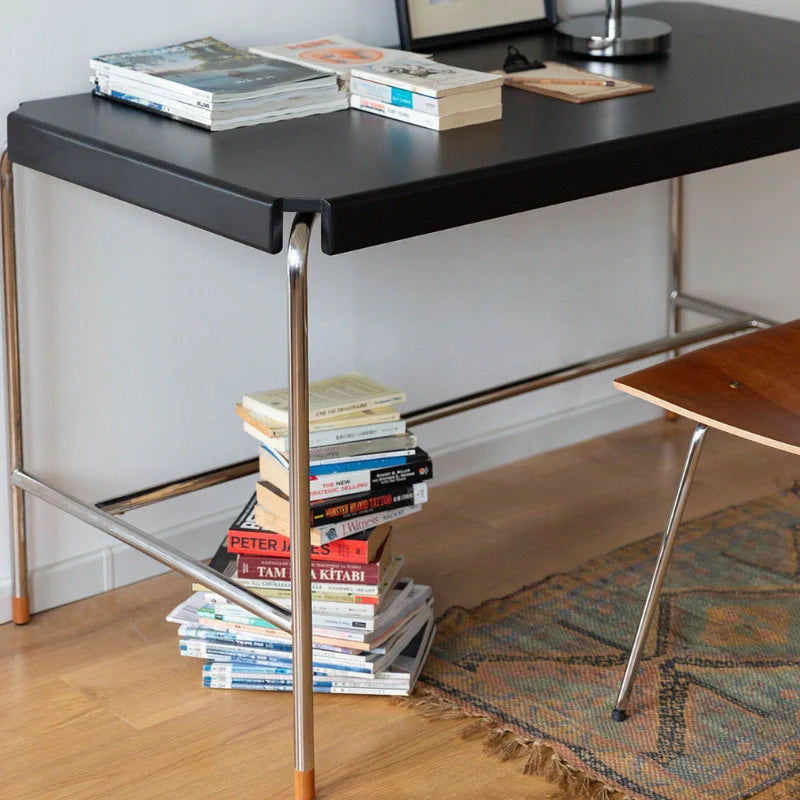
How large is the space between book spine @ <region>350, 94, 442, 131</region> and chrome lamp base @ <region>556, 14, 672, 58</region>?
483 mm

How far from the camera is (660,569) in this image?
1.66m

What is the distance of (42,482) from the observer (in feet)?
6.00

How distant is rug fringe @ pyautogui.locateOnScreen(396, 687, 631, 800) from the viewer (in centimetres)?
157

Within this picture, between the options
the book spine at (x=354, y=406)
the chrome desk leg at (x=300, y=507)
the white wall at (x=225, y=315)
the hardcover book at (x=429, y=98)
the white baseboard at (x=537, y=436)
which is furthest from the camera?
the white baseboard at (x=537, y=436)

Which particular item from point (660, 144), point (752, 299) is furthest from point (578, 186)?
point (752, 299)

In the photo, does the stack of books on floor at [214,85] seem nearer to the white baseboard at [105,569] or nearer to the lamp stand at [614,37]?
the lamp stand at [614,37]

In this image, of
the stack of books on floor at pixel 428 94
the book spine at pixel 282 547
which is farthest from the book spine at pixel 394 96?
the book spine at pixel 282 547

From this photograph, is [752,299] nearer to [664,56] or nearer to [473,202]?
[664,56]

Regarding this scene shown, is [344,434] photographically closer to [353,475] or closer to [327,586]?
[353,475]

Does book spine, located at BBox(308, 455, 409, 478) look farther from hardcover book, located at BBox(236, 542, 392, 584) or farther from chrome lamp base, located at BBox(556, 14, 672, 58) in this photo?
chrome lamp base, located at BBox(556, 14, 672, 58)

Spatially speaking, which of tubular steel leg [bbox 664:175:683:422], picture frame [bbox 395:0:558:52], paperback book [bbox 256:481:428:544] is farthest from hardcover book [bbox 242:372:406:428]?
tubular steel leg [bbox 664:175:683:422]

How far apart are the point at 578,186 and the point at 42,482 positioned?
2.68 ft

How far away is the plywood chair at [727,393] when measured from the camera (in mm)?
1496

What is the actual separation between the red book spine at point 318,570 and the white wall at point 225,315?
1.20ft
